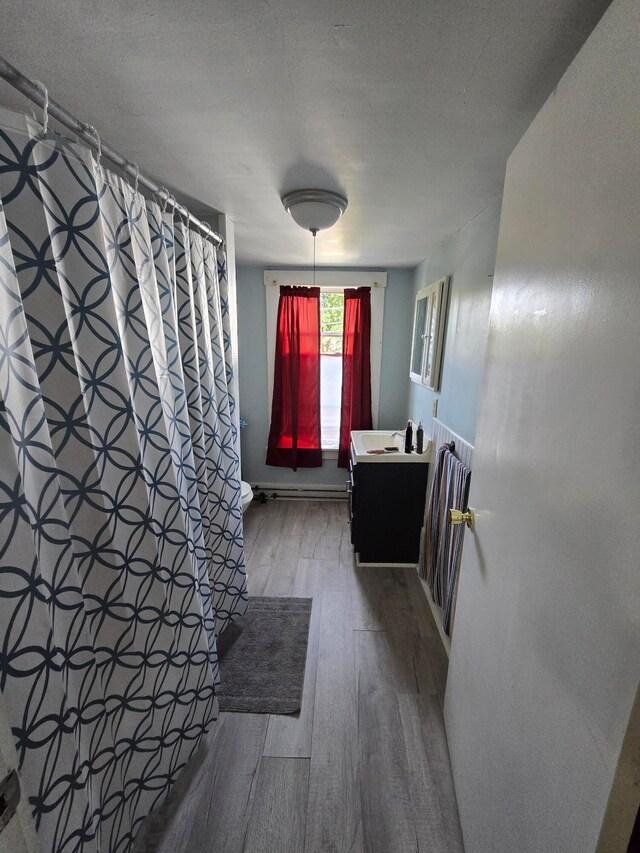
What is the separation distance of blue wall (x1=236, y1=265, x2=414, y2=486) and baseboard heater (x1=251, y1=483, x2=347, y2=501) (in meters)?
0.05

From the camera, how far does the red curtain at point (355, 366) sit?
3.16 m

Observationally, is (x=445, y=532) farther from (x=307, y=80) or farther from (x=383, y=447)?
(x=307, y=80)

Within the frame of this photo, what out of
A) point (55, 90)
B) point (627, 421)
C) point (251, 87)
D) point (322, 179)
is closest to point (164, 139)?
point (55, 90)

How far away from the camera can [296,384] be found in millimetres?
3275

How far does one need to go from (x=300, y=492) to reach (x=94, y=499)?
106 inches

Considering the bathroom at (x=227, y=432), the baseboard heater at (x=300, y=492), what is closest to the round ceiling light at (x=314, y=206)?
the bathroom at (x=227, y=432)

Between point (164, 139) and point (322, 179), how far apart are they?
0.55 m

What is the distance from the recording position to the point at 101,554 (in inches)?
37.6

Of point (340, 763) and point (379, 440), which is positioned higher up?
point (379, 440)

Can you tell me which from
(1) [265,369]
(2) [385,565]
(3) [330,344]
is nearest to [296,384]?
(1) [265,369]

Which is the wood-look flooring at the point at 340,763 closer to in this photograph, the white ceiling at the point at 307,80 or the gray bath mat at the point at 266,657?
the gray bath mat at the point at 266,657

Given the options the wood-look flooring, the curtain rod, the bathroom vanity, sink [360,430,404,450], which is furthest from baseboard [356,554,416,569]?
the curtain rod

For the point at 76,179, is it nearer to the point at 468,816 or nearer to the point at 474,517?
the point at 474,517

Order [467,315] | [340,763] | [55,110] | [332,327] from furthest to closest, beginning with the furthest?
[332,327] → [467,315] → [340,763] → [55,110]
